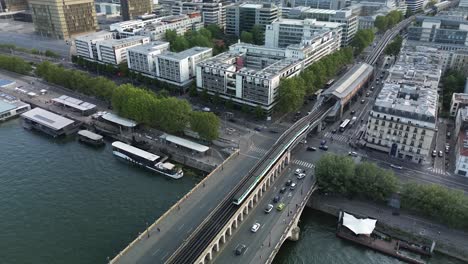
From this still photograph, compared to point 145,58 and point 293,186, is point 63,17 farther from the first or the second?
point 293,186

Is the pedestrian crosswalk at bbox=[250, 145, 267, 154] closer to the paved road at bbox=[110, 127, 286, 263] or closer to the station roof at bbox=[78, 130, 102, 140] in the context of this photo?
the paved road at bbox=[110, 127, 286, 263]

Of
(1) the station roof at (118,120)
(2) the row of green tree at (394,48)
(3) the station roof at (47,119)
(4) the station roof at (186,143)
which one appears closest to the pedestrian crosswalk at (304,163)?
(4) the station roof at (186,143)

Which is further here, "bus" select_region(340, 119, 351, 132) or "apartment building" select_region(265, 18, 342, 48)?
"apartment building" select_region(265, 18, 342, 48)

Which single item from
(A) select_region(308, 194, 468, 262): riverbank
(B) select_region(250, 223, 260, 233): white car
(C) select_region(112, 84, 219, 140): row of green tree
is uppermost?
(C) select_region(112, 84, 219, 140): row of green tree

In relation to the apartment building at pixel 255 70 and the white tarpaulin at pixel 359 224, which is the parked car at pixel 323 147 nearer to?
the apartment building at pixel 255 70

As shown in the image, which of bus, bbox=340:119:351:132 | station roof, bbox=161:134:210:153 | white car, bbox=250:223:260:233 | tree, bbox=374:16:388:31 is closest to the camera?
white car, bbox=250:223:260:233

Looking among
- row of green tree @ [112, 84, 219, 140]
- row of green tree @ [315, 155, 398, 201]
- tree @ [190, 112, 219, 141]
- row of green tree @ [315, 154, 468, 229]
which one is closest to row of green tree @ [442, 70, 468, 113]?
row of green tree @ [315, 154, 468, 229]
